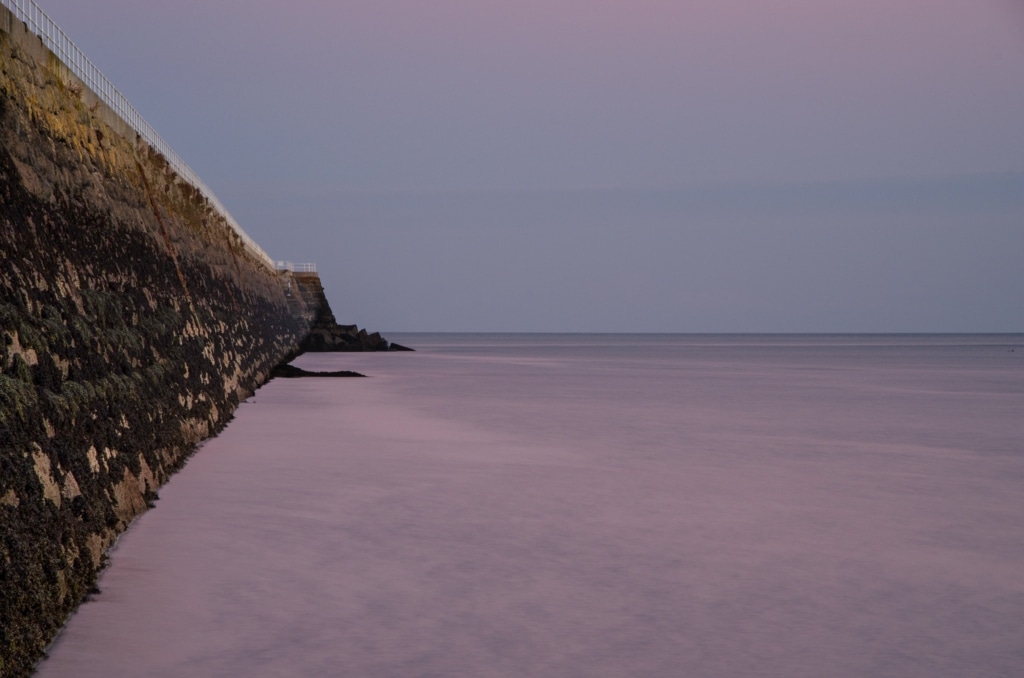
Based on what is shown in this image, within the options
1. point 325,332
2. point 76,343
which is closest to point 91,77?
point 76,343

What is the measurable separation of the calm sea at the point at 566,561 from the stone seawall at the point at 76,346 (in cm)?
38

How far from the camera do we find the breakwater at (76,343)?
5477 mm

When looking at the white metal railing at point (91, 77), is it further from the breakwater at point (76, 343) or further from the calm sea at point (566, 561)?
the calm sea at point (566, 561)

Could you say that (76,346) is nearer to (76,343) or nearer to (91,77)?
(76,343)

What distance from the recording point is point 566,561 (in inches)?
302

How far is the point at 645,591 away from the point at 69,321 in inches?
164

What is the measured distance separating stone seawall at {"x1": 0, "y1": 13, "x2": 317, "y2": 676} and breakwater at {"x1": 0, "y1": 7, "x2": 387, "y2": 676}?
0.06 feet

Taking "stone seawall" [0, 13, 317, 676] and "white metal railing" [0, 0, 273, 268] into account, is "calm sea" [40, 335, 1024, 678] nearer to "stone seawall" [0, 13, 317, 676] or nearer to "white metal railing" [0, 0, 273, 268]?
"stone seawall" [0, 13, 317, 676]

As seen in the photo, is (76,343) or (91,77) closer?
(76,343)

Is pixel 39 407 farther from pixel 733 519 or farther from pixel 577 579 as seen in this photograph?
pixel 733 519

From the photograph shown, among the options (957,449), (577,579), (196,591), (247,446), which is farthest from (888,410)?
(196,591)

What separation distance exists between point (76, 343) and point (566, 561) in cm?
359

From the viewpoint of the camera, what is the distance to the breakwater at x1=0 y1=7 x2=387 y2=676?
5477 mm

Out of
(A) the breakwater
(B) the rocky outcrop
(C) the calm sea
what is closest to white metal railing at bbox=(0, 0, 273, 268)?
(A) the breakwater
